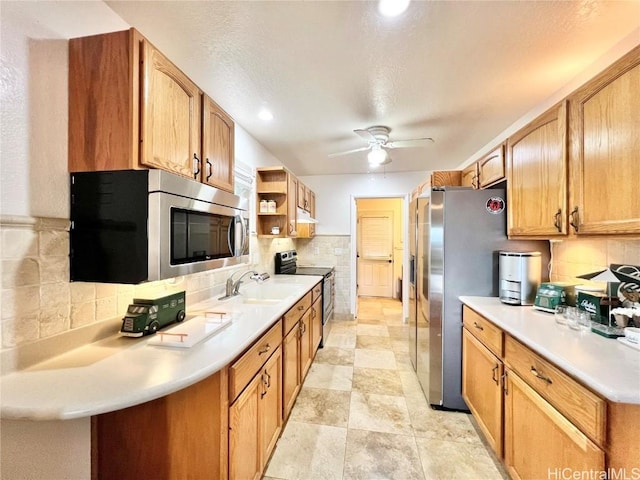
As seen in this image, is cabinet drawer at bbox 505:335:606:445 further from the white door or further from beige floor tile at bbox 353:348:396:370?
the white door

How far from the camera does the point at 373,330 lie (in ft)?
13.1

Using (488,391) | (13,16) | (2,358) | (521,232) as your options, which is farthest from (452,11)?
(2,358)

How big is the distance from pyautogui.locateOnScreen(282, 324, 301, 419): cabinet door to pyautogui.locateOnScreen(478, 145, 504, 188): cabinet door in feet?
6.56

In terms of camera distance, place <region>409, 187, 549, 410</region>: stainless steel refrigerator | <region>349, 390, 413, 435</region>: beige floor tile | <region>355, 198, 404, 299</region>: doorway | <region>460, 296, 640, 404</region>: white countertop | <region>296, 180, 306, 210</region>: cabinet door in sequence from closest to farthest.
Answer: <region>460, 296, 640, 404</region>: white countertop → <region>349, 390, 413, 435</region>: beige floor tile → <region>409, 187, 549, 410</region>: stainless steel refrigerator → <region>296, 180, 306, 210</region>: cabinet door → <region>355, 198, 404, 299</region>: doorway

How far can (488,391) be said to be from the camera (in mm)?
1661

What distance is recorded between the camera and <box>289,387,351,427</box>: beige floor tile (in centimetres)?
199

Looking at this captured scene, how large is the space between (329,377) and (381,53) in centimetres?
263

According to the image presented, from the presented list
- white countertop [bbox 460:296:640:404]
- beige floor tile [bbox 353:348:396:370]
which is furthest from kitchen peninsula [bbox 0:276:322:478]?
beige floor tile [bbox 353:348:396:370]

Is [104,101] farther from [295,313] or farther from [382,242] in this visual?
[382,242]

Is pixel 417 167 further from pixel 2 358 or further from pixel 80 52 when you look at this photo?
pixel 2 358

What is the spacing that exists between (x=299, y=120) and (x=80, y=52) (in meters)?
1.62

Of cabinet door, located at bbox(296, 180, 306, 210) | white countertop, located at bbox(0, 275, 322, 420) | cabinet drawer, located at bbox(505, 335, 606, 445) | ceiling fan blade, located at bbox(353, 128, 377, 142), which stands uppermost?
ceiling fan blade, located at bbox(353, 128, 377, 142)

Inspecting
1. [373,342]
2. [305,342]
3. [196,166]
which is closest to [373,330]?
[373,342]

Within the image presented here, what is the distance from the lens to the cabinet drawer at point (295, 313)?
185 cm
